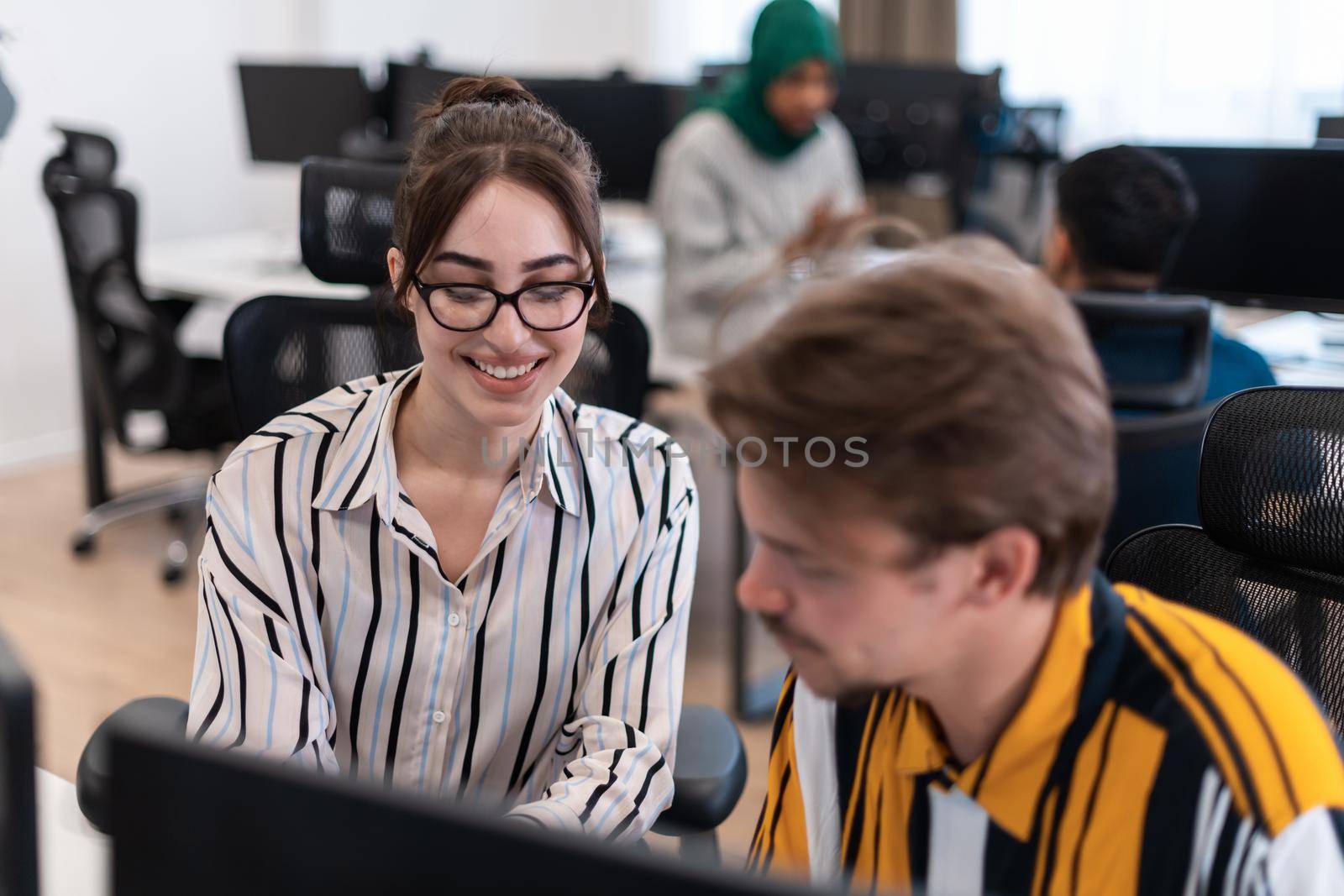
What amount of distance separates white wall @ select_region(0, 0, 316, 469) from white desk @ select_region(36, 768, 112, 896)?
3013 mm

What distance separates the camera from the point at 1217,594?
46.4 inches

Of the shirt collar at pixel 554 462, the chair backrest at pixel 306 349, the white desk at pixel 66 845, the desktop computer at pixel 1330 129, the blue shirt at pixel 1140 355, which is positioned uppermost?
the desktop computer at pixel 1330 129

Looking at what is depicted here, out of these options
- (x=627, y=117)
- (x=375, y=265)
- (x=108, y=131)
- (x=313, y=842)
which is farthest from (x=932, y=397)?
(x=108, y=131)

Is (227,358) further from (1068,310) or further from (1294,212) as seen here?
(1294,212)

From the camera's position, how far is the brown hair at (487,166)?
1.19 m

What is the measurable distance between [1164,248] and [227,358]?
1.46 metres

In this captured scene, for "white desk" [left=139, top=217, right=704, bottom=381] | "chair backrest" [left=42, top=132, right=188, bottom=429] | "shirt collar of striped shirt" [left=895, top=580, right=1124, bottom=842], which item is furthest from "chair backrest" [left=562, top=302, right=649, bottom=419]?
"chair backrest" [left=42, top=132, right=188, bottom=429]

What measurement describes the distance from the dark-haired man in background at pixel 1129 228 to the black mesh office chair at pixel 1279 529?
3.02 feet

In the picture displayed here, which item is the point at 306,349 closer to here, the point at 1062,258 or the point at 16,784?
the point at 16,784

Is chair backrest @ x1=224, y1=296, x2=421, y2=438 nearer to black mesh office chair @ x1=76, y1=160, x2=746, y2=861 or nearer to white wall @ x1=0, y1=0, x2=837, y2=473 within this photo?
black mesh office chair @ x1=76, y1=160, x2=746, y2=861

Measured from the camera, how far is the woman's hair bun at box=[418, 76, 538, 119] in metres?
1.31

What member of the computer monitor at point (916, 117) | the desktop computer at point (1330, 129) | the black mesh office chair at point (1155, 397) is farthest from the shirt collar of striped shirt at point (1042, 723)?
the computer monitor at point (916, 117)

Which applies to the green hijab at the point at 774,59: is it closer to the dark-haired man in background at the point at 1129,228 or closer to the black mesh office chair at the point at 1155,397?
the dark-haired man in background at the point at 1129,228

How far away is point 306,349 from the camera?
1573mm
